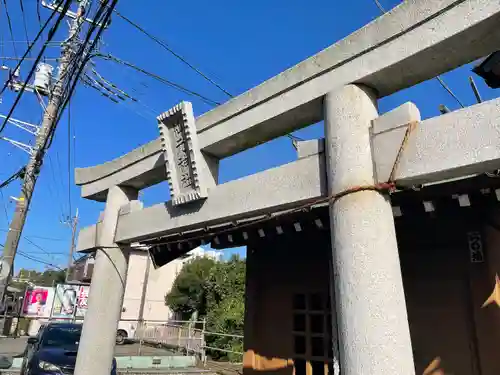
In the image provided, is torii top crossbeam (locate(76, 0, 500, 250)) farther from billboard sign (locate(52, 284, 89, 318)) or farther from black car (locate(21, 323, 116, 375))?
billboard sign (locate(52, 284, 89, 318))

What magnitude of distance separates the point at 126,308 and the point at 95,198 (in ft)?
78.0

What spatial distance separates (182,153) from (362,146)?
7.61 ft

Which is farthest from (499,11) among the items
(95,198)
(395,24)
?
(95,198)

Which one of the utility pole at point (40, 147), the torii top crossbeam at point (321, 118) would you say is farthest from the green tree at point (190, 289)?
the torii top crossbeam at point (321, 118)

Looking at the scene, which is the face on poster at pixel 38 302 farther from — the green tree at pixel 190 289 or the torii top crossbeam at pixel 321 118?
the torii top crossbeam at pixel 321 118

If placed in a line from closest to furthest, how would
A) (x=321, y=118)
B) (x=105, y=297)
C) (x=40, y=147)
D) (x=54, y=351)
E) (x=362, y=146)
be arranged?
(x=362, y=146) → (x=321, y=118) → (x=105, y=297) → (x=54, y=351) → (x=40, y=147)

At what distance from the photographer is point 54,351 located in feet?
26.1

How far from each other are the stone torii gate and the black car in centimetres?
496

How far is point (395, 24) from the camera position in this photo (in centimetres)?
287

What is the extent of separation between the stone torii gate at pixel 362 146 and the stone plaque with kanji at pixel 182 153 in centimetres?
2

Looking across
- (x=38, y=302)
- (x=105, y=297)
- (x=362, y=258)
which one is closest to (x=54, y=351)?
(x=105, y=297)

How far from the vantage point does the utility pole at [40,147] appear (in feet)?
33.3

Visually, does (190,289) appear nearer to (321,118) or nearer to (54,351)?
(54,351)

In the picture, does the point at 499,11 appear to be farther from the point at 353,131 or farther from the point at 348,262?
the point at 348,262
